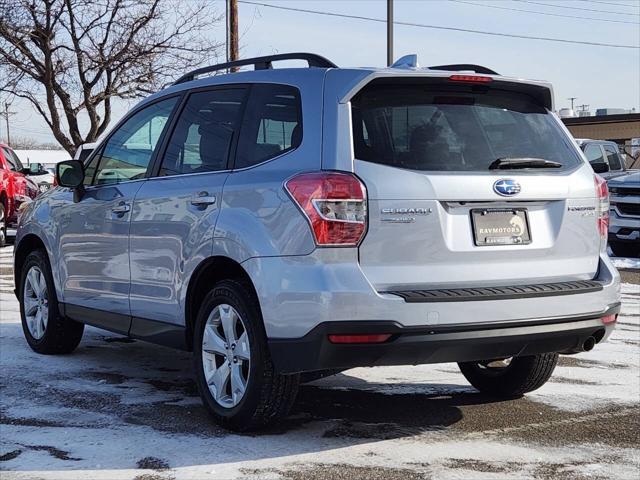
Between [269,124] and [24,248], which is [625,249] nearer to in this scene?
[24,248]

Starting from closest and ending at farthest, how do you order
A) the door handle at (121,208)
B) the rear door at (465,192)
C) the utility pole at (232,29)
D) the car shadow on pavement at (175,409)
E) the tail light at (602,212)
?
the rear door at (465,192)
the car shadow on pavement at (175,409)
the tail light at (602,212)
the door handle at (121,208)
the utility pole at (232,29)

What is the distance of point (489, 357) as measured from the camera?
4.51 meters

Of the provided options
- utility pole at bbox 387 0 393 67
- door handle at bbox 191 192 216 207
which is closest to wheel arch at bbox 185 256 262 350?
door handle at bbox 191 192 216 207

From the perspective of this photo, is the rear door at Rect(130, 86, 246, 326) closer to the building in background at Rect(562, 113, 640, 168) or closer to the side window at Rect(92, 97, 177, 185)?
the side window at Rect(92, 97, 177, 185)

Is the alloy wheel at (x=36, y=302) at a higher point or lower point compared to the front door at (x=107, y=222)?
lower

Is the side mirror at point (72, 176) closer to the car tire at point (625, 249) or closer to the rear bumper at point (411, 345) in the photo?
the rear bumper at point (411, 345)

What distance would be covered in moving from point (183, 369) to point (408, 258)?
8.85 feet

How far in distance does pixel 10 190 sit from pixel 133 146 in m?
12.1

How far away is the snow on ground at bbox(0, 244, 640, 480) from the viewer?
167 inches

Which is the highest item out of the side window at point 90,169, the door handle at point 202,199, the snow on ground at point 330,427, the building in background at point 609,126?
the building in background at point 609,126

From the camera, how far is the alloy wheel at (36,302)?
690cm

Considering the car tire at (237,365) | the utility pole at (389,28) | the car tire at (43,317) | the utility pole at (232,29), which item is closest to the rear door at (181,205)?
the car tire at (237,365)

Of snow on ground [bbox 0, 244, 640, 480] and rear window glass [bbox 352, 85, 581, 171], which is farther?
rear window glass [bbox 352, 85, 581, 171]

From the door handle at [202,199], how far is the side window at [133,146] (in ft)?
2.61
